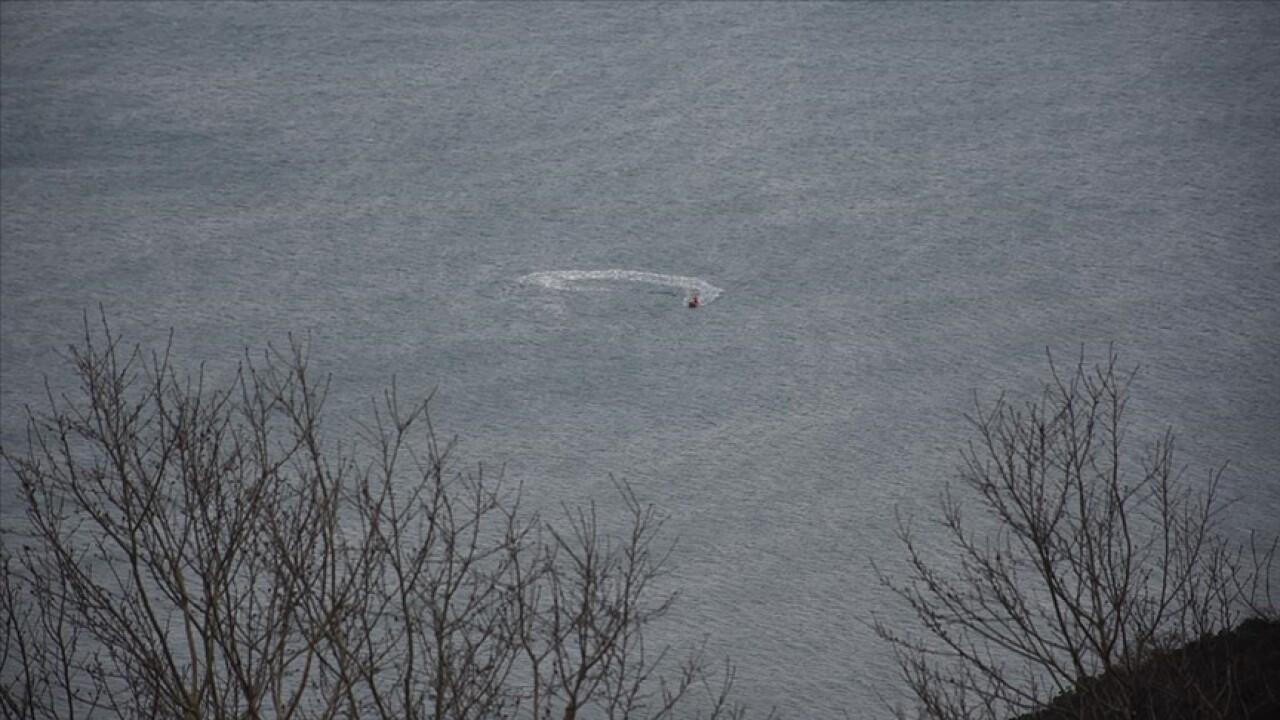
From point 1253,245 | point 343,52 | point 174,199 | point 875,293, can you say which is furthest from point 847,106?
point 174,199

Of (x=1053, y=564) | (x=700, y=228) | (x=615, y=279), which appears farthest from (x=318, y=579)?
(x=700, y=228)

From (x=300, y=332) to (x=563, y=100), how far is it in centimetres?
406

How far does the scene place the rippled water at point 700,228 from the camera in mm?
12312

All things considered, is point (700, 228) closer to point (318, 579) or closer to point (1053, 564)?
point (1053, 564)

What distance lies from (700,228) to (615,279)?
111 centimetres

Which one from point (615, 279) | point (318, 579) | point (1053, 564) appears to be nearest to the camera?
point (318, 579)

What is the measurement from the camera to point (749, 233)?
1455 centimetres

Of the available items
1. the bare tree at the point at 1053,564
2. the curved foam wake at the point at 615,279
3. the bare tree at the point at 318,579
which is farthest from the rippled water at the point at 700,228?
the bare tree at the point at 318,579

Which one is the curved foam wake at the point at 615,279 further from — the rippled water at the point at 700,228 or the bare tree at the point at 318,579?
the bare tree at the point at 318,579

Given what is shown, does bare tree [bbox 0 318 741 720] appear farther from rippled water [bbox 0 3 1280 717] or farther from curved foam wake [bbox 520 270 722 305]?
curved foam wake [bbox 520 270 722 305]

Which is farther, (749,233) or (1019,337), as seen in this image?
(749,233)

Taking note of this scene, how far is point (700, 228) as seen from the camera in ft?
48.0

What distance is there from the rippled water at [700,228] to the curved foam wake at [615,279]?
0.03 metres

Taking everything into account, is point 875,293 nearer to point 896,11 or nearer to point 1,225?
point 896,11
